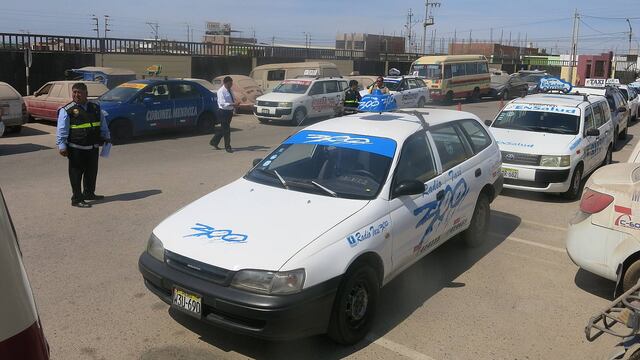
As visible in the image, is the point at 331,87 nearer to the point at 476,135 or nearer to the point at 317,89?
the point at 317,89

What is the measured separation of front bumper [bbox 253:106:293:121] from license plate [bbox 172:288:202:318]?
15273 mm

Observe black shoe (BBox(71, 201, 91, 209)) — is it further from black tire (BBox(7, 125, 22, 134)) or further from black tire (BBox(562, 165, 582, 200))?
black tire (BBox(7, 125, 22, 134))

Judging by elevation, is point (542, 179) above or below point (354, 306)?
above

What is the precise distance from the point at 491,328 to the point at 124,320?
2.98 m

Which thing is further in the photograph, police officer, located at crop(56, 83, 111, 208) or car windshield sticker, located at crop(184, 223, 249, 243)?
police officer, located at crop(56, 83, 111, 208)

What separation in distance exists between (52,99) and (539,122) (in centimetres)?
1325

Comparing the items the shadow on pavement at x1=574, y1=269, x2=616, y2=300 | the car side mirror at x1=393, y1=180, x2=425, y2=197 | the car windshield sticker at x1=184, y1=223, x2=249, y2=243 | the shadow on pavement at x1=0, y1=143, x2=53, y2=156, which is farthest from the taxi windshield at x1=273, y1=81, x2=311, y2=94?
the car windshield sticker at x1=184, y1=223, x2=249, y2=243

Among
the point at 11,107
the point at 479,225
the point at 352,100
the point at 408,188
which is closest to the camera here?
the point at 408,188

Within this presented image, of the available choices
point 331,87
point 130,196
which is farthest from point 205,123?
point 130,196

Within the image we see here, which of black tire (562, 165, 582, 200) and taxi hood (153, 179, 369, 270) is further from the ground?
taxi hood (153, 179, 369, 270)

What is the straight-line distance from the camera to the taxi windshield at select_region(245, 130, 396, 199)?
480 cm

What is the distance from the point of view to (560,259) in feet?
20.9

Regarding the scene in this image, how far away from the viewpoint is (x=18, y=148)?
42.5ft

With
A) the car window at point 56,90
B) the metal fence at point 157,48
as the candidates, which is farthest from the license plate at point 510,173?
the metal fence at point 157,48
